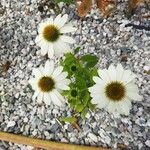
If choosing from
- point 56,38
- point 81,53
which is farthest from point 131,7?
point 56,38

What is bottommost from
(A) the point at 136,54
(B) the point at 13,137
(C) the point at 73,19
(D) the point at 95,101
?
(B) the point at 13,137

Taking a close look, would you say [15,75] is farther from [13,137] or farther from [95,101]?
[95,101]

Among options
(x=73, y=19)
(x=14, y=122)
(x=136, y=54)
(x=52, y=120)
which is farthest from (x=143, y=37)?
(x=14, y=122)

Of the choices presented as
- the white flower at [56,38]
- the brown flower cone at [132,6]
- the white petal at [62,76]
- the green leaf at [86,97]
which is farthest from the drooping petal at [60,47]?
the brown flower cone at [132,6]

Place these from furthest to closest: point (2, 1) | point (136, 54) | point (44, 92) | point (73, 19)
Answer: point (2, 1), point (73, 19), point (136, 54), point (44, 92)

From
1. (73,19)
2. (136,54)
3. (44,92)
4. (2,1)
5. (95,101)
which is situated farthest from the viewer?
(2,1)

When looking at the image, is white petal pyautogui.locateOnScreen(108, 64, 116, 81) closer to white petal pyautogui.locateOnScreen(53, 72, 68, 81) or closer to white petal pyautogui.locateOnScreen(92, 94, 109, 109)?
white petal pyautogui.locateOnScreen(92, 94, 109, 109)

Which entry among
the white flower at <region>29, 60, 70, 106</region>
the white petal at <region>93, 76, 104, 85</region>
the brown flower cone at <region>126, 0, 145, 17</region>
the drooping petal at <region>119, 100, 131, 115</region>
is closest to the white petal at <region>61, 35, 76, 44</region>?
the white flower at <region>29, 60, 70, 106</region>
